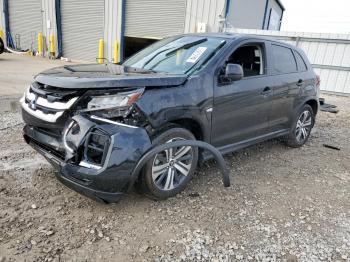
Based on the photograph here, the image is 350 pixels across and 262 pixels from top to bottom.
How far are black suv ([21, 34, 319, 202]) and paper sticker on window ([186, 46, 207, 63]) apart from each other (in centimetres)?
1

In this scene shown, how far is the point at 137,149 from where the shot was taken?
8.75 feet

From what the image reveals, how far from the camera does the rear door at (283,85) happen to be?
4.37m

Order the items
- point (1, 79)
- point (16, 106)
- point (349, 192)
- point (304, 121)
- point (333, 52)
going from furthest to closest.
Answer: point (333, 52) < point (1, 79) < point (16, 106) < point (304, 121) < point (349, 192)

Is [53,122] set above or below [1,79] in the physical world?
above

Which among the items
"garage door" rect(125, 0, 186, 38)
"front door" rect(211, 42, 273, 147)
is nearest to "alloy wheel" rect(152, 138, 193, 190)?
"front door" rect(211, 42, 273, 147)

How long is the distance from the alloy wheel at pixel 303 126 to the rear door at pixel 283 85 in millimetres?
432

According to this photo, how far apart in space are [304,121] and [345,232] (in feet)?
8.77

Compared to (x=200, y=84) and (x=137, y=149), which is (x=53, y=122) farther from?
(x=200, y=84)

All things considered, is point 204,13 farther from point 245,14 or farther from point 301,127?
point 301,127

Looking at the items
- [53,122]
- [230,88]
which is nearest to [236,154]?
[230,88]

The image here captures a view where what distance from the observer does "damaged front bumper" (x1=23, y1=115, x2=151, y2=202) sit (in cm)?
258

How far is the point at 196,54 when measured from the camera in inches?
142

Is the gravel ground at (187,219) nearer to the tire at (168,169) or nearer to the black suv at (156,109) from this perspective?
the tire at (168,169)

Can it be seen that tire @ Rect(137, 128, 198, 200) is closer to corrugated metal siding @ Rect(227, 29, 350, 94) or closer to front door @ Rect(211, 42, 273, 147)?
front door @ Rect(211, 42, 273, 147)
